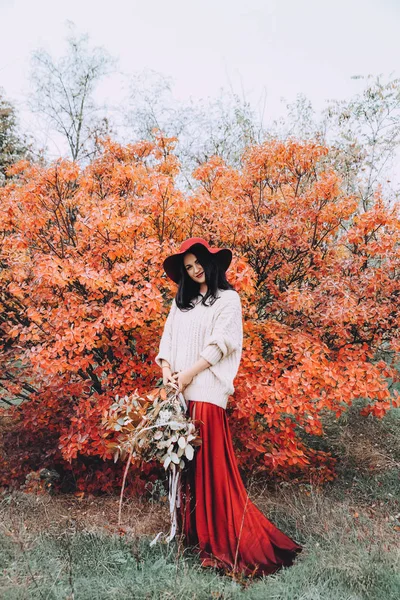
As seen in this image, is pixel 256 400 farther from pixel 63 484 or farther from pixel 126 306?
pixel 63 484

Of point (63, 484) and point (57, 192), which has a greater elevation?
point (57, 192)

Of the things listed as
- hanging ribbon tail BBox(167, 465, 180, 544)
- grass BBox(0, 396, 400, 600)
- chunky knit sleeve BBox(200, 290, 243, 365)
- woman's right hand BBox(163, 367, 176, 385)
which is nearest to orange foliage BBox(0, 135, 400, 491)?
grass BBox(0, 396, 400, 600)

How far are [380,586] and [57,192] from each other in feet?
12.3

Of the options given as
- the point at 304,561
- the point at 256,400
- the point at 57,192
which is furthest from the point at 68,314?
the point at 304,561

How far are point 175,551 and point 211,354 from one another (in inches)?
49.2

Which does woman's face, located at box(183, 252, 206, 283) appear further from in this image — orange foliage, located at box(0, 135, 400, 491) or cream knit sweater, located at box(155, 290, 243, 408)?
orange foliage, located at box(0, 135, 400, 491)

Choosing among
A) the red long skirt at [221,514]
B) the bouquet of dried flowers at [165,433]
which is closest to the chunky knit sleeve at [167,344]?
the bouquet of dried flowers at [165,433]

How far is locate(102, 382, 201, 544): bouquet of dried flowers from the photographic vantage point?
259 centimetres

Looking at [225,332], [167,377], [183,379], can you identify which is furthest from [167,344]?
[225,332]

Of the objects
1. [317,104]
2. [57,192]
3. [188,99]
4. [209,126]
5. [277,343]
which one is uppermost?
[188,99]

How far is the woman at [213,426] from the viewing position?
265 cm

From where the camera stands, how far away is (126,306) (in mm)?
3400

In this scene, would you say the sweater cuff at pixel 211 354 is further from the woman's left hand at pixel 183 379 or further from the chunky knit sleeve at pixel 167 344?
the chunky knit sleeve at pixel 167 344

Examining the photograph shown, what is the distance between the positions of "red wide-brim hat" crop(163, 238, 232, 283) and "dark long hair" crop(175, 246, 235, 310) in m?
0.04
